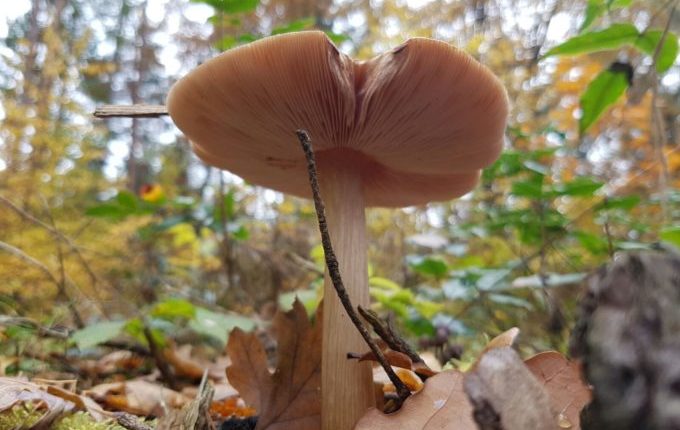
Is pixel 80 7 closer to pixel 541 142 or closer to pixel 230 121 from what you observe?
pixel 541 142

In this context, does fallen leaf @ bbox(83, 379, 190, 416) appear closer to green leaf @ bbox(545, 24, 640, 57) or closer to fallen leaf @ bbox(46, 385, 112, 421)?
fallen leaf @ bbox(46, 385, 112, 421)

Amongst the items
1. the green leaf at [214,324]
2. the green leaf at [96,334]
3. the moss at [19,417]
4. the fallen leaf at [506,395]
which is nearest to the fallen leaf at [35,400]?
the moss at [19,417]

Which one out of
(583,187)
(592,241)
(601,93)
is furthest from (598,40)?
(592,241)

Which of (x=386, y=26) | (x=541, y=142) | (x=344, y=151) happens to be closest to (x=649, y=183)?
(x=541, y=142)

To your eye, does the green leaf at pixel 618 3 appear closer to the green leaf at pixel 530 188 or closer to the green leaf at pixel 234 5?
the green leaf at pixel 530 188

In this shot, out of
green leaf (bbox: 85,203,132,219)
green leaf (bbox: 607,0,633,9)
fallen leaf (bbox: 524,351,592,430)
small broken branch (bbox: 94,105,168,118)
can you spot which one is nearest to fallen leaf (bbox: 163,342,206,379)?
green leaf (bbox: 85,203,132,219)

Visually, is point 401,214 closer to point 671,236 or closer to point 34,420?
point 671,236
